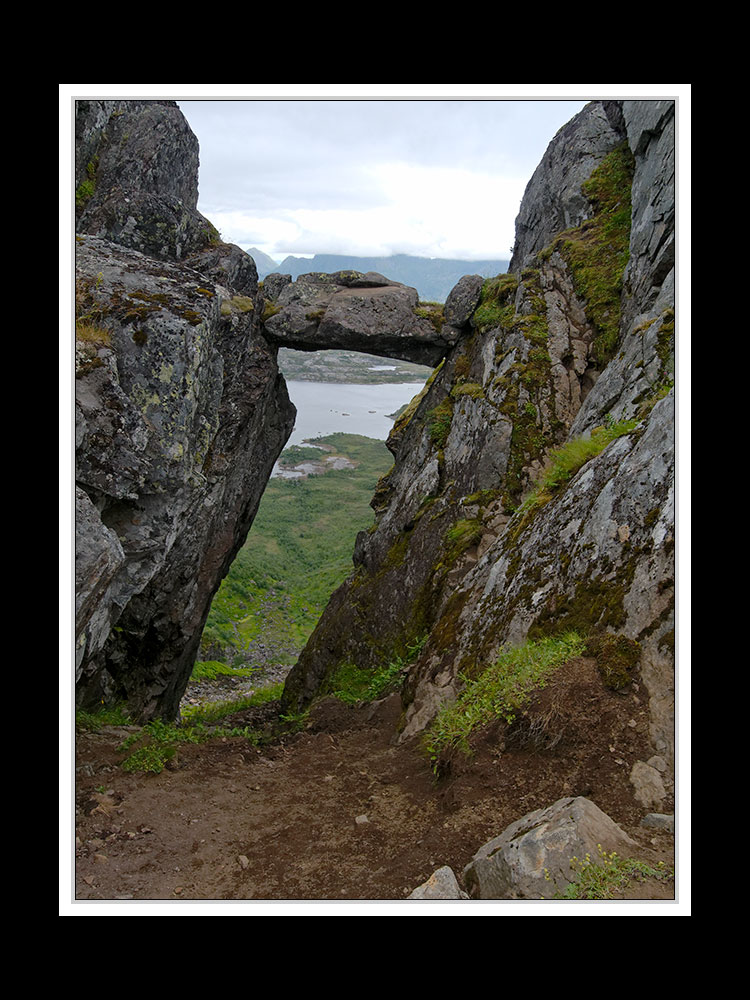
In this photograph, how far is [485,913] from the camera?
355cm

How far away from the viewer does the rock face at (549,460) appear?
618cm

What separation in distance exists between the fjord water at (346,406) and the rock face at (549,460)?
203 feet


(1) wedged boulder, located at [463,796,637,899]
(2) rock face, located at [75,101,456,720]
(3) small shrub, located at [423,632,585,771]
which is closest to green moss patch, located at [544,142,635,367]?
(2) rock face, located at [75,101,456,720]

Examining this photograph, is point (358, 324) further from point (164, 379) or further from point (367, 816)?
point (367, 816)

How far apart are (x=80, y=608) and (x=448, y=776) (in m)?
4.99

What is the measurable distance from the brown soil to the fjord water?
233 ft

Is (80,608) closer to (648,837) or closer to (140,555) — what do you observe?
(140,555)

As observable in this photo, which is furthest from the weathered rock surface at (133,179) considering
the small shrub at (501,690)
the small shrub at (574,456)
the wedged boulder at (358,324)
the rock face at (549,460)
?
the small shrub at (501,690)

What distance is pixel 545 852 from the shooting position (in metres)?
3.75

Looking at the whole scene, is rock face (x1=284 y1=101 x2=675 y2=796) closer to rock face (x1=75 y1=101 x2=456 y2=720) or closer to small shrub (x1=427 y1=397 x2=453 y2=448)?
small shrub (x1=427 y1=397 x2=453 y2=448)

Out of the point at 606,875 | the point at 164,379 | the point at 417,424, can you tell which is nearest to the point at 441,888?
the point at 606,875

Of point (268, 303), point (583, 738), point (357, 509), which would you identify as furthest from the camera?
point (357, 509)

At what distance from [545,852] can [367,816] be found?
2632mm

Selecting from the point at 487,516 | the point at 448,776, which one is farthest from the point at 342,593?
the point at 448,776
